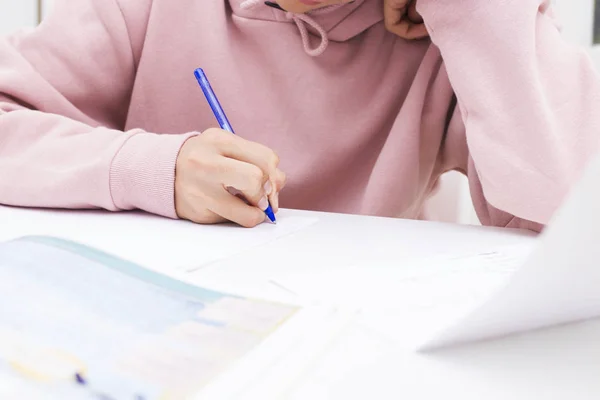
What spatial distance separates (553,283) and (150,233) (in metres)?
0.28

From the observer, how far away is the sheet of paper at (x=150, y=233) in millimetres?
329

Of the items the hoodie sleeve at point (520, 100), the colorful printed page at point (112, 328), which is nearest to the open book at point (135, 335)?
the colorful printed page at point (112, 328)

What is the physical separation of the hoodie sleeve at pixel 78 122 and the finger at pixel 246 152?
0.12 feet

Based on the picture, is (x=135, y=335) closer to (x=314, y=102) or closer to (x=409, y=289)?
(x=409, y=289)

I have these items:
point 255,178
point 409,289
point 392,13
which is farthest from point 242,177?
point 392,13

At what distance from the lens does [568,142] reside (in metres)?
0.46

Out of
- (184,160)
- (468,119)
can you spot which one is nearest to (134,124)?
(184,160)

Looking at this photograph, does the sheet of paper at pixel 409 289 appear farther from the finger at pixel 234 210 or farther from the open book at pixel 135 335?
the finger at pixel 234 210

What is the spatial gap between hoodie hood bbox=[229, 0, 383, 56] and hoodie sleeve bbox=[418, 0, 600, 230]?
0.12 m

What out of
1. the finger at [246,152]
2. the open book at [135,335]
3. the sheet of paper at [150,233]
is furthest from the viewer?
the finger at [246,152]

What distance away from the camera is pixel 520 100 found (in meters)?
0.46

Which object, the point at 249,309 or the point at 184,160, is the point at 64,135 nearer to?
the point at 184,160

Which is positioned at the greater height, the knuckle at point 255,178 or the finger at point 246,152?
the finger at point 246,152

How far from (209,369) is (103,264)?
Result: 13cm
